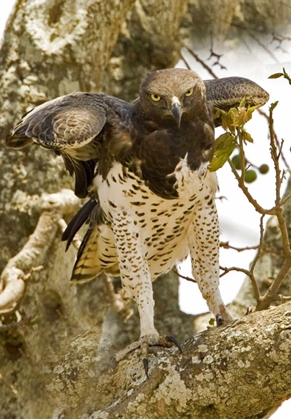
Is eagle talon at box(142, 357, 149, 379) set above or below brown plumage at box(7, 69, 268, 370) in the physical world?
below

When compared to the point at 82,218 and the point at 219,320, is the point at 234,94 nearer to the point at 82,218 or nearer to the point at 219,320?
the point at 82,218

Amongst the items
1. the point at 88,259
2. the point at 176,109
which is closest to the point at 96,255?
the point at 88,259

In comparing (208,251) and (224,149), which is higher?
(224,149)

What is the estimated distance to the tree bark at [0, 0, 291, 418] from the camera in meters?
4.90

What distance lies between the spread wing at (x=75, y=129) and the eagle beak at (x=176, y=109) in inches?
18.6

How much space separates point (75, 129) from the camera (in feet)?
15.8

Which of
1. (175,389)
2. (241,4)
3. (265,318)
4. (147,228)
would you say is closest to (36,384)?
(147,228)

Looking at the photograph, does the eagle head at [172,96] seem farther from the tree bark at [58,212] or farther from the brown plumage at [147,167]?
the tree bark at [58,212]

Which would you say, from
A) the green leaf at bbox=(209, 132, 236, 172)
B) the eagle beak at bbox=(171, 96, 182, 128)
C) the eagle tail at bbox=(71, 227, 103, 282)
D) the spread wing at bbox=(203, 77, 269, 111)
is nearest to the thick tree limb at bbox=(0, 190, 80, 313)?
the eagle tail at bbox=(71, 227, 103, 282)

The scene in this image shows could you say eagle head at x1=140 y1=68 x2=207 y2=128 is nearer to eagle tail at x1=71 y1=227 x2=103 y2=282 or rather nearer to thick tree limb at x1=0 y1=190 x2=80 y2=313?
eagle tail at x1=71 y1=227 x2=103 y2=282

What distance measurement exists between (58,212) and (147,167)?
1527mm

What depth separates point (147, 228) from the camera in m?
5.20

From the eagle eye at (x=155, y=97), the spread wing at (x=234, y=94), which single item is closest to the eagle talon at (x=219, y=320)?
the spread wing at (x=234, y=94)

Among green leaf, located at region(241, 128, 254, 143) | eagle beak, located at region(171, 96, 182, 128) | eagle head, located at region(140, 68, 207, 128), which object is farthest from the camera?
eagle head, located at region(140, 68, 207, 128)
